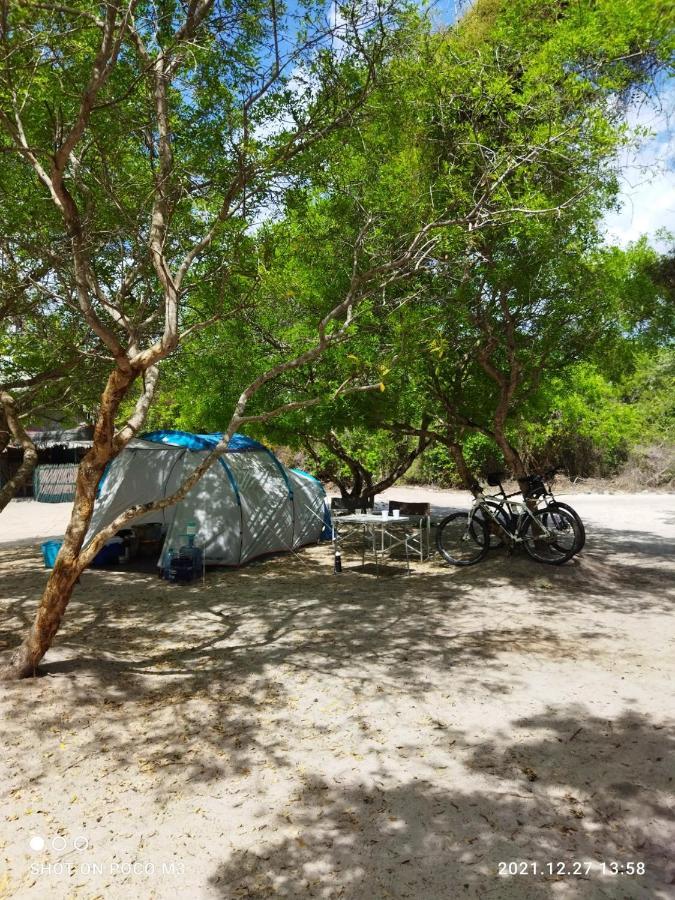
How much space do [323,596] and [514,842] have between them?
4.83 metres

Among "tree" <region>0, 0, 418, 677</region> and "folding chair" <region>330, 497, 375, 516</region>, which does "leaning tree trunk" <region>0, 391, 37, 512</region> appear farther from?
"folding chair" <region>330, 497, 375, 516</region>

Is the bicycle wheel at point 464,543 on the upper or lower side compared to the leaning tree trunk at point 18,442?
lower

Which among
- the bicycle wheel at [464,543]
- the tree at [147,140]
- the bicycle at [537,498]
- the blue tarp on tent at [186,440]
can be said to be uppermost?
the tree at [147,140]

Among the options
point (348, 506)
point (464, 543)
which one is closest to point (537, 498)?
point (464, 543)

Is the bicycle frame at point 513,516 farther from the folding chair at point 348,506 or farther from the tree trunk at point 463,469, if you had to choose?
the folding chair at point 348,506

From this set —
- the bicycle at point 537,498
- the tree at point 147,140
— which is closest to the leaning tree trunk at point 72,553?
the tree at point 147,140

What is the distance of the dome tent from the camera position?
30.7 ft

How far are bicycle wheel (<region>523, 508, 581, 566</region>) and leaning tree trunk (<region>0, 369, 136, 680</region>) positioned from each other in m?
5.66

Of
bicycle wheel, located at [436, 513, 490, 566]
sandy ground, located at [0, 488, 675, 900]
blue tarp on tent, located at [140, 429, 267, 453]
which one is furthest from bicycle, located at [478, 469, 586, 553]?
blue tarp on tent, located at [140, 429, 267, 453]

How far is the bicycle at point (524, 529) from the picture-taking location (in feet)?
26.5

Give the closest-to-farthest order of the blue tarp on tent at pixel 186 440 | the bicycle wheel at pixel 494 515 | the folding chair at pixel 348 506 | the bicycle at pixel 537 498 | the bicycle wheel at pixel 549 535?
the bicycle at pixel 537 498 → the bicycle wheel at pixel 549 535 → the bicycle wheel at pixel 494 515 → the blue tarp on tent at pixel 186 440 → the folding chair at pixel 348 506

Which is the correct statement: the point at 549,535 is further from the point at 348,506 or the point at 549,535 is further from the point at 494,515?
the point at 348,506

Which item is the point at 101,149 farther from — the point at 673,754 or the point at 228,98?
the point at 673,754

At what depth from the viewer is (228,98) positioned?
575 centimetres
